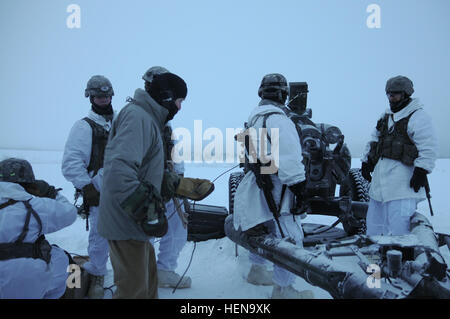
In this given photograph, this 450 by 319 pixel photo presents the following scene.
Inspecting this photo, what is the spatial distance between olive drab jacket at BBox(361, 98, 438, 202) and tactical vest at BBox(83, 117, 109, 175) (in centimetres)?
336

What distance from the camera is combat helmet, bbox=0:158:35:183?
2.74 m

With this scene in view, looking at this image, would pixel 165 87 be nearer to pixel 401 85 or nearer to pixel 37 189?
pixel 37 189

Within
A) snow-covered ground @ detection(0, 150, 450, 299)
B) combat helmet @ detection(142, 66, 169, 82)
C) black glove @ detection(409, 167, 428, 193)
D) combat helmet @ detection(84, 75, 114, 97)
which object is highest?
combat helmet @ detection(142, 66, 169, 82)

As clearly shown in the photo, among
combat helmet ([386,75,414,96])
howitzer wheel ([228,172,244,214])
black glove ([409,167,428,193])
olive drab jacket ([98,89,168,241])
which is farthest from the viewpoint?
howitzer wheel ([228,172,244,214])

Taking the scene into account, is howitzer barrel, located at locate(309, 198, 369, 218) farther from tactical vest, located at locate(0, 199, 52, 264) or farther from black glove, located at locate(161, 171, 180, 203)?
tactical vest, located at locate(0, 199, 52, 264)

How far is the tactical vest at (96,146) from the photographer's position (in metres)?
3.85

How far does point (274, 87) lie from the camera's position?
3.65 metres

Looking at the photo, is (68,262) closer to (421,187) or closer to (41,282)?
(41,282)

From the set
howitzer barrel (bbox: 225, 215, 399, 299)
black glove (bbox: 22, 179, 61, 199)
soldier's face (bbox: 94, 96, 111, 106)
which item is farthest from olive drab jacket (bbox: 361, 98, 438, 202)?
black glove (bbox: 22, 179, 61, 199)

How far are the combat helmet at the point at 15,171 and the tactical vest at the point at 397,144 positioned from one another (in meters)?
→ 3.91

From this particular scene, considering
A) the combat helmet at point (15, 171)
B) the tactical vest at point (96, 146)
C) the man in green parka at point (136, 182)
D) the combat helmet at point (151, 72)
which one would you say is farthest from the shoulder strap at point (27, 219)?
the combat helmet at point (151, 72)

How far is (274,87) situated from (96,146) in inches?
80.6

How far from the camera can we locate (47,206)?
2732 millimetres
